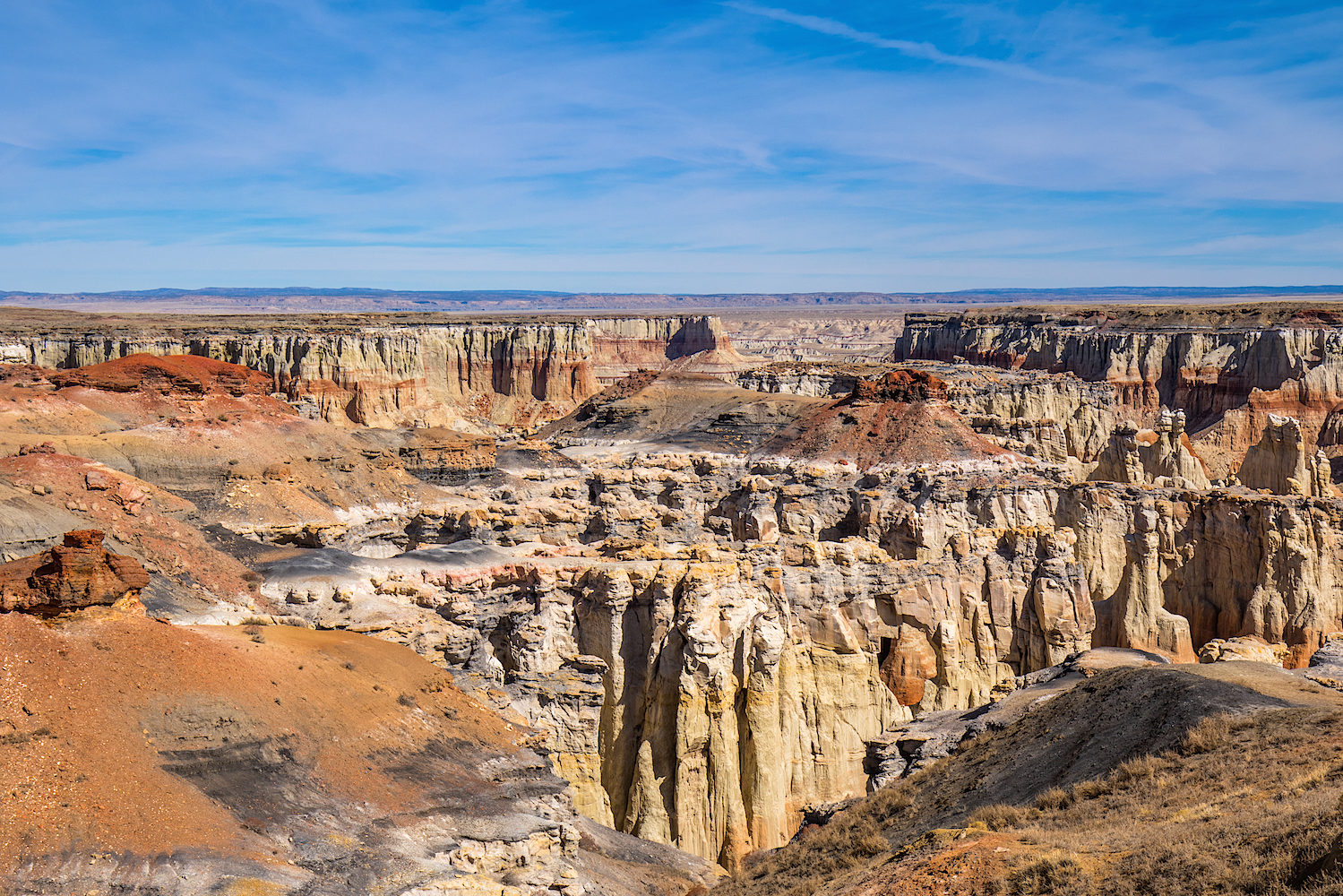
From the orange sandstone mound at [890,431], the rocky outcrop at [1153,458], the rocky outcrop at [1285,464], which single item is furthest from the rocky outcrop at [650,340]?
the rocky outcrop at [1153,458]

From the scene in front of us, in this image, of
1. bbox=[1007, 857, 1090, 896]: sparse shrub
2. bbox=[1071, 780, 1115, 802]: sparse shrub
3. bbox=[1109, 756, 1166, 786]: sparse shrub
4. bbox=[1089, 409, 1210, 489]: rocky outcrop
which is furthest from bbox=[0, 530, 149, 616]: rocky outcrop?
bbox=[1089, 409, 1210, 489]: rocky outcrop

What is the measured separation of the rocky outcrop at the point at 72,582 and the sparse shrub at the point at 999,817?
1483cm

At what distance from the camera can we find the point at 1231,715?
18.3 meters

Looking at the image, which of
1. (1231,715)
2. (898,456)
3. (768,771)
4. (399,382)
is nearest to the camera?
(1231,715)

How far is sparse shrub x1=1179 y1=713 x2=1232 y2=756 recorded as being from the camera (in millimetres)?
17375

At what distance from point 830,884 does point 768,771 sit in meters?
9.68

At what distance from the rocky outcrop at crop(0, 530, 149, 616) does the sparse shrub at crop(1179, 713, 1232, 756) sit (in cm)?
1812

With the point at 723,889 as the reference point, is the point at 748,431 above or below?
above

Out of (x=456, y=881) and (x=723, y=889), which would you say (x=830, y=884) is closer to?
(x=723, y=889)

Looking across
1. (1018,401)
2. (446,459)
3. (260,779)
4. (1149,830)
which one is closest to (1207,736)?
(1149,830)

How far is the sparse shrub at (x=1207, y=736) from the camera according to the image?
17.4 m

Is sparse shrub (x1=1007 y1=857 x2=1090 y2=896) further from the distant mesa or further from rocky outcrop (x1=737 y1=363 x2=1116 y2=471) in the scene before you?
the distant mesa

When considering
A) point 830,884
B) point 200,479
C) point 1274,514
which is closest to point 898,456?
point 1274,514

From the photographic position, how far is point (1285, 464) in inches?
2090
